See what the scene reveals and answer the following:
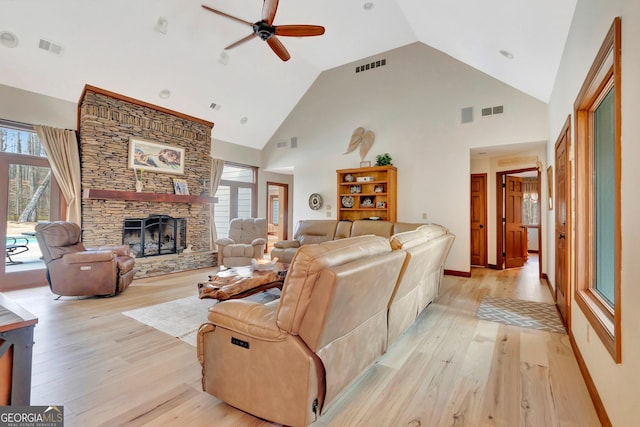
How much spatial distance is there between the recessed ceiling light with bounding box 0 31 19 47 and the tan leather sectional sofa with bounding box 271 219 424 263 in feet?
15.3

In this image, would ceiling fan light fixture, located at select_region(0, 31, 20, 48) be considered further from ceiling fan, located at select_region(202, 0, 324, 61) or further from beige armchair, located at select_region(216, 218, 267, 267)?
beige armchair, located at select_region(216, 218, 267, 267)

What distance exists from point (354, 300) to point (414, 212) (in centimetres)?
471

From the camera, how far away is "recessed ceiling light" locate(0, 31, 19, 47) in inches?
153

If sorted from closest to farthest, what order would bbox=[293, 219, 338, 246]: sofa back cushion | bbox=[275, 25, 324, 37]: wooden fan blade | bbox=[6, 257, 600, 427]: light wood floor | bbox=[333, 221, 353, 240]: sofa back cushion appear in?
bbox=[6, 257, 600, 427]: light wood floor, bbox=[275, 25, 324, 37]: wooden fan blade, bbox=[333, 221, 353, 240]: sofa back cushion, bbox=[293, 219, 338, 246]: sofa back cushion

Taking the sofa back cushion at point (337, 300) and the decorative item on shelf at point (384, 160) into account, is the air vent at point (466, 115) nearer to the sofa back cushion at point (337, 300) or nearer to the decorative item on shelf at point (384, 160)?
the decorative item on shelf at point (384, 160)

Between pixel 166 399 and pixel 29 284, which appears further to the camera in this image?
pixel 29 284

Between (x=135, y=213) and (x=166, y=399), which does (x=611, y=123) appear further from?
(x=135, y=213)

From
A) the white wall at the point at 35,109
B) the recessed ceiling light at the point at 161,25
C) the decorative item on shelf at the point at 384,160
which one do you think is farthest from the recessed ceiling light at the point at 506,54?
the white wall at the point at 35,109

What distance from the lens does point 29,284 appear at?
462cm

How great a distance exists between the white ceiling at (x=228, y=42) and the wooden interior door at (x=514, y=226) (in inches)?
94.0

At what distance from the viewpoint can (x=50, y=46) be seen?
13.7 ft

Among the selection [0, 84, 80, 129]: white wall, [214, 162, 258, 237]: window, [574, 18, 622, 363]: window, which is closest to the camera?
[574, 18, 622, 363]: window

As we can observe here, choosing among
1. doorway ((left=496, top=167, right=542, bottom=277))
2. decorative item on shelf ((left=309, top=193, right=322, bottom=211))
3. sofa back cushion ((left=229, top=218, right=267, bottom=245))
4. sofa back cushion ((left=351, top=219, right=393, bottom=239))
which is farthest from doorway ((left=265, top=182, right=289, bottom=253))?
doorway ((left=496, top=167, right=542, bottom=277))

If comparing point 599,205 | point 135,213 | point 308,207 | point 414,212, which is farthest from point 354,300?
point 308,207
